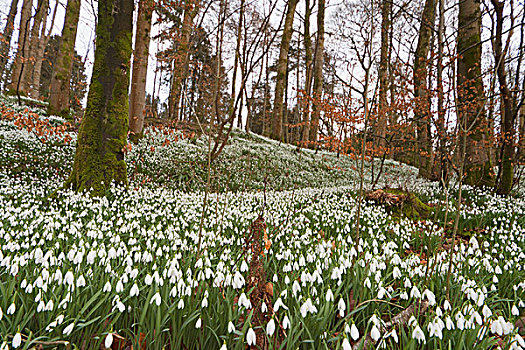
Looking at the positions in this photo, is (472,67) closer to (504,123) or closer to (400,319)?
(504,123)

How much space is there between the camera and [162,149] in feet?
37.7

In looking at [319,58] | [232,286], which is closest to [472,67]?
[232,286]

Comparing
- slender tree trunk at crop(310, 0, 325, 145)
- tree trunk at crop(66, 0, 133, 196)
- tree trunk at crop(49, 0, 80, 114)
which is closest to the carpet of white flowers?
tree trunk at crop(66, 0, 133, 196)

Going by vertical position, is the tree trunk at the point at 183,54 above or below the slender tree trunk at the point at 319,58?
below

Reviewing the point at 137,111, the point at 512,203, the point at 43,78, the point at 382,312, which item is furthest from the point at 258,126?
the point at 382,312

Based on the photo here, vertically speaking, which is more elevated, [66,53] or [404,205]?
[66,53]

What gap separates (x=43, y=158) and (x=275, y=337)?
955 cm

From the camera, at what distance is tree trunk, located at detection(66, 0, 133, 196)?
562 cm

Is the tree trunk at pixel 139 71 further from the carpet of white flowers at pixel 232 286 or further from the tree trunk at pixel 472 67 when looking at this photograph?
the tree trunk at pixel 472 67

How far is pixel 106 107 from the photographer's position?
5.73 metres

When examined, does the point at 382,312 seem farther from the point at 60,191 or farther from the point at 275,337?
the point at 60,191

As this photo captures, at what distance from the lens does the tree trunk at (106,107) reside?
5625 mm

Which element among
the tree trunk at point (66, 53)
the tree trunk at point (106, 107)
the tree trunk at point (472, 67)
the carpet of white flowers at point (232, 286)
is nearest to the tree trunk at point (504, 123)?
the tree trunk at point (472, 67)

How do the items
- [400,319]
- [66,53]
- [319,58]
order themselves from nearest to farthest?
[400,319]
[66,53]
[319,58]
